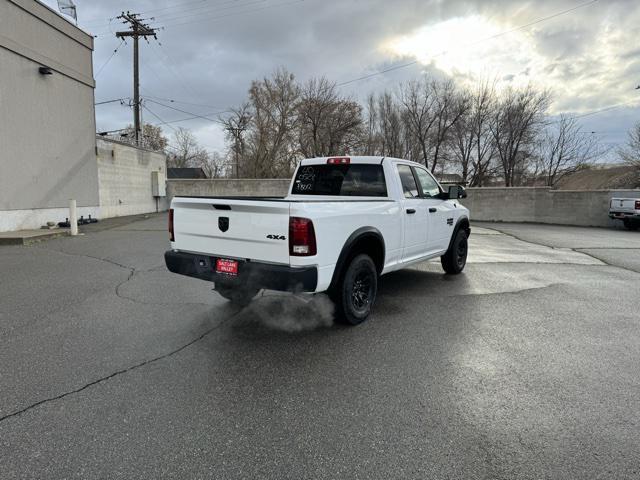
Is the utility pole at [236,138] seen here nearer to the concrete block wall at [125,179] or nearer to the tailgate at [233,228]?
the concrete block wall at [125,179]

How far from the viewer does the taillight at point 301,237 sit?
12.2 feet

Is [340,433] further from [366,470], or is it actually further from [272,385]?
[272,385]

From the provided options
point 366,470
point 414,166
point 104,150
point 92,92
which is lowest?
point 366,470

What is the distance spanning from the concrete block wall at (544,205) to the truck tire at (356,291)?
57.9 ft

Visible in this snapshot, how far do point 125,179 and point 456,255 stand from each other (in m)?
17.2

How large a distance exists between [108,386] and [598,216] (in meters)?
20.7

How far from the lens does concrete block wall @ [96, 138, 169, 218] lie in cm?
1744

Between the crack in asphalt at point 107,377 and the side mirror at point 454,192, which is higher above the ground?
the side mirror at point 454,192

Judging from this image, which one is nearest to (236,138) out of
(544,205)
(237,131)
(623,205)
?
(237,131)

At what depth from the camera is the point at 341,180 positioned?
18.6 feet

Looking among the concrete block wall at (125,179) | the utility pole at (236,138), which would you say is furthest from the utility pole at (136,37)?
the utility pole at (236,138)

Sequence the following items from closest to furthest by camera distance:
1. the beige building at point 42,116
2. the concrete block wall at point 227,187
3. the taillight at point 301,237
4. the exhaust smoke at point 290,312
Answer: the taillight at point 301,237
the exhaust smoke at point 290,312
the beige building at point 42,116
the concrete block wall at point 227,187

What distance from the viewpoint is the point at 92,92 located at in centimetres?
1620

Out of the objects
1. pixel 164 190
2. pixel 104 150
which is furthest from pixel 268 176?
pixel 104 150
